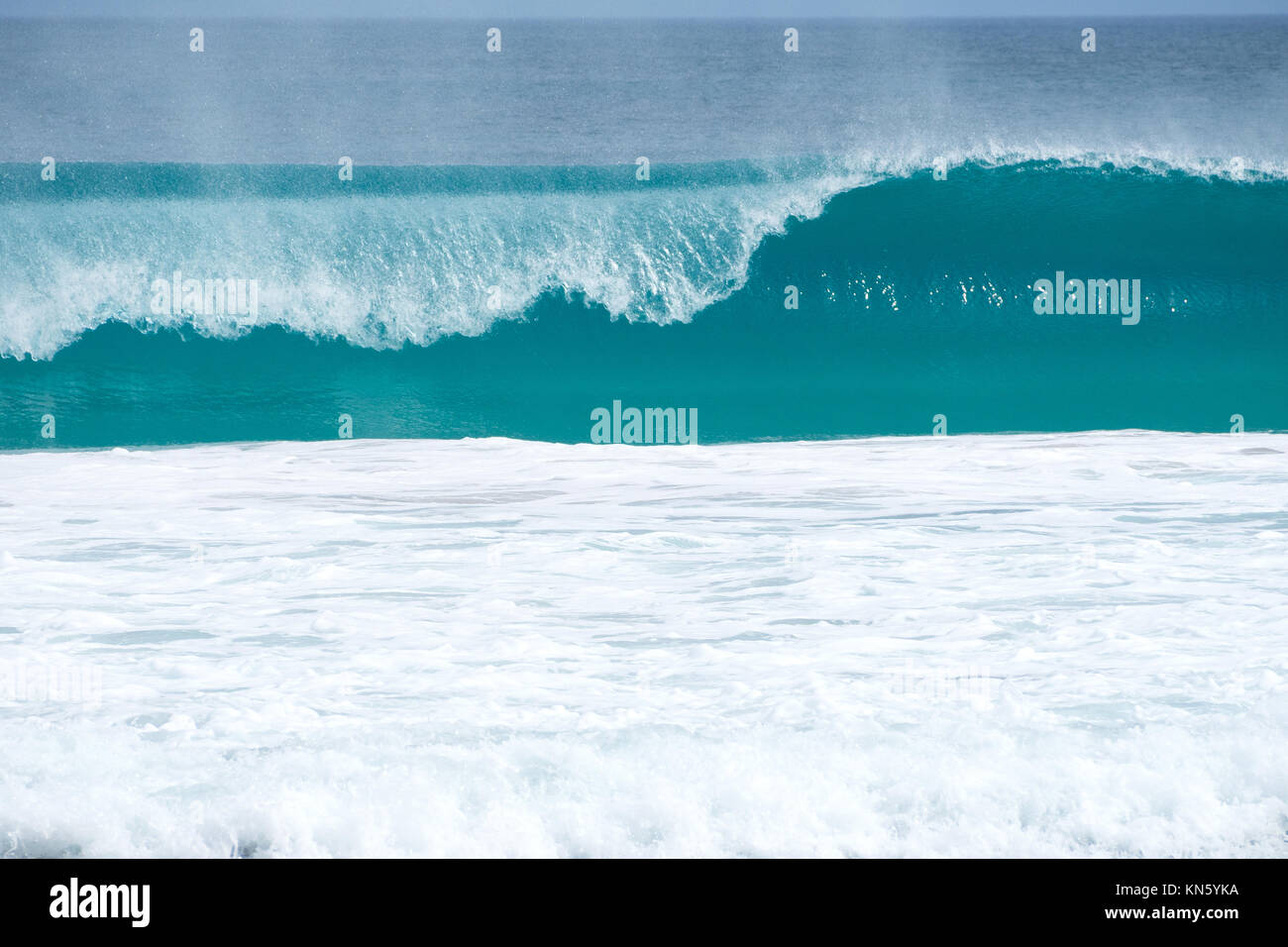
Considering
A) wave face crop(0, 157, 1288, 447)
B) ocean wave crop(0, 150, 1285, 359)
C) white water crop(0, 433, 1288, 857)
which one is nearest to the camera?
white water crop(0, 433, 1288, 857)

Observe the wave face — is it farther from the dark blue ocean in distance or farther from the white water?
the white water

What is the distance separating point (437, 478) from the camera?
6238mm

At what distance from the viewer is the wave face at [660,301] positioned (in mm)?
9344

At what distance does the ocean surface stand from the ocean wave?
41mm

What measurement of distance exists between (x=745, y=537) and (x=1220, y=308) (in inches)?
289

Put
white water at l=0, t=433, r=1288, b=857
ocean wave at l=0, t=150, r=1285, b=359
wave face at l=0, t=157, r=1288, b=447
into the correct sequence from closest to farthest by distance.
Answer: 1. white water at l=0, t=433, r=1288, b=857
2. wave face at l=0, t=157, r=1288, b=447
3. ocean wave at l=0, t=150, r=1285, b=359

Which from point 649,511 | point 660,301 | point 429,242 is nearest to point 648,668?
point 649,511

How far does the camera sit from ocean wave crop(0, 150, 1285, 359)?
10.1 metres

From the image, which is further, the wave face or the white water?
the wave face

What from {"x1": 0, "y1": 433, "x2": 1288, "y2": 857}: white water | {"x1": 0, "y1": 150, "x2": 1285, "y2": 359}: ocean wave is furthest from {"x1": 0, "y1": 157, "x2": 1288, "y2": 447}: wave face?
{"x1": 0, "y1": 433, "x2": 1288, "y2": 857}: white water

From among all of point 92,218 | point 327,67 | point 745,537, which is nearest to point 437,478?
point 745,537

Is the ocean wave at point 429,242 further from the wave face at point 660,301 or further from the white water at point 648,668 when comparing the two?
the white water at point 648,668

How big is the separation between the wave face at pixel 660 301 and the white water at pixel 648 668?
11.5 ft
